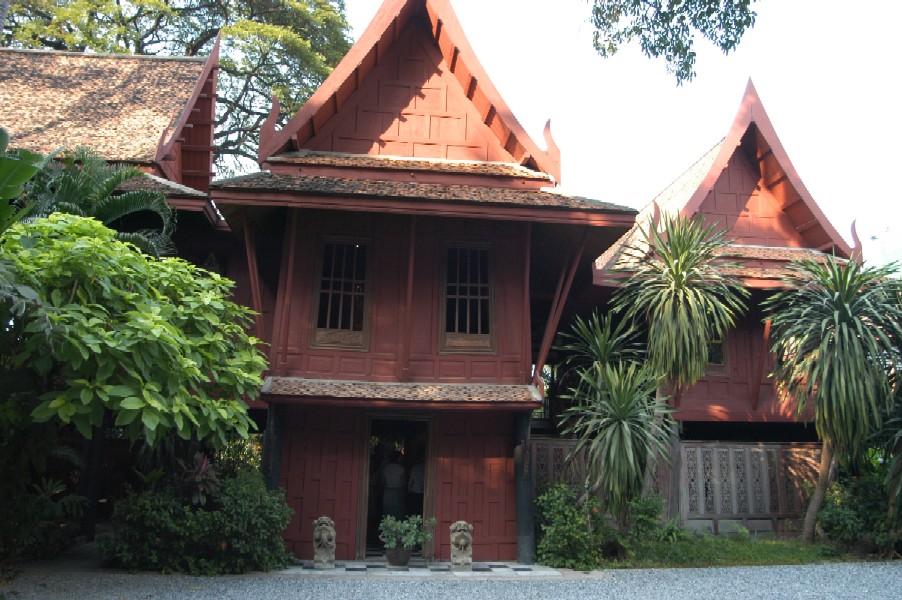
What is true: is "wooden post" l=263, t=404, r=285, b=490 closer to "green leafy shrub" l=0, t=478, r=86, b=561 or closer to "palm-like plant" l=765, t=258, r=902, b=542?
"green leafy shrub" l=0, t=478, r=86, b=561

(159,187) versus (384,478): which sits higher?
(159,187)

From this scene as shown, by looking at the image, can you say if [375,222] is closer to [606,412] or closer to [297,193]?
[297,193]

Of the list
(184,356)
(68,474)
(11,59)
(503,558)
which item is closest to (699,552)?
(503,558)

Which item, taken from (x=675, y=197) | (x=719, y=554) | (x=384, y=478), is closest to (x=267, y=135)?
(x=384, y=478)

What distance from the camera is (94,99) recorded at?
1394cm

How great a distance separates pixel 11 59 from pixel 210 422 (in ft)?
38.3

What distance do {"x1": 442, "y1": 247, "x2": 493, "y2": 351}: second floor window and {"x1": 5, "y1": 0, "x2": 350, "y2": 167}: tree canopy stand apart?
1181 cm

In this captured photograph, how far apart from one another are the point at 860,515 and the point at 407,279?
7.58 m

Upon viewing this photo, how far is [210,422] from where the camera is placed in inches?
302

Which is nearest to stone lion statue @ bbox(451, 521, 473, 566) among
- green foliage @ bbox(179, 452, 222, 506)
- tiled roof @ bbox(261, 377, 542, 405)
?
tiled roof @ bbox(261, 377, 542, 405)

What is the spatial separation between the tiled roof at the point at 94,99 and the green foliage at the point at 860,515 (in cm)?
1199

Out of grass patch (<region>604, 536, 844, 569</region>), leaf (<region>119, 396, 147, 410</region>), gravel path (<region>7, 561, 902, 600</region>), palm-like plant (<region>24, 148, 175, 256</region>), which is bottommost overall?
gravel path (<region>7, 561, 902, 600</region>)

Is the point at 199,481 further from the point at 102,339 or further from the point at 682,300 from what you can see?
the point at 682,300

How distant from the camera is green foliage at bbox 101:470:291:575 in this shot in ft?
28.1
